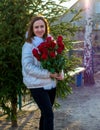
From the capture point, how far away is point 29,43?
14.5 ft

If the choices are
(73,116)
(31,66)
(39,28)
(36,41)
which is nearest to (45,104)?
(31,66)

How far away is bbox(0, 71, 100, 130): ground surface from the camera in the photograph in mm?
6207

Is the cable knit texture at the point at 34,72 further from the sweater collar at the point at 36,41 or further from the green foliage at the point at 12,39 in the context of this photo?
the green foliage at the point at 12,39

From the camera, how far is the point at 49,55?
4207 mm

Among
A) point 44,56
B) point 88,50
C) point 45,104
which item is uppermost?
point 44,56

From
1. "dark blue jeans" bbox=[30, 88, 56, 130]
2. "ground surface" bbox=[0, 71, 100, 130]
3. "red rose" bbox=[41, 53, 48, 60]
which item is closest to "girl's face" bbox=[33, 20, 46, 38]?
"red rose" bbox=[41, 53, 48, 60]

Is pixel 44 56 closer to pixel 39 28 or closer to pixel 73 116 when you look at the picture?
pixel 39 28

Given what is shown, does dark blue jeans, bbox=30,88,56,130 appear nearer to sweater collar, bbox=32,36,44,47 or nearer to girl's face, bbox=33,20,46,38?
sweater collar, bbox=32,36,44,47

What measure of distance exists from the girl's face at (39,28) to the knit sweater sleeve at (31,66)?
206mm

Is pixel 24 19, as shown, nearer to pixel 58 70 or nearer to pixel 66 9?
pixel 66 9

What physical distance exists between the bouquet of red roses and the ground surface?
6.87ft

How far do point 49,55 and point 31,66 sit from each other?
27cm

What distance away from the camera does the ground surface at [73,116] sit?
244 inches

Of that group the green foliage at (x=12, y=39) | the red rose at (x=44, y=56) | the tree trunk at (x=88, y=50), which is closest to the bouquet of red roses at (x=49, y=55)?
the red rose at (x=44, y=56)
